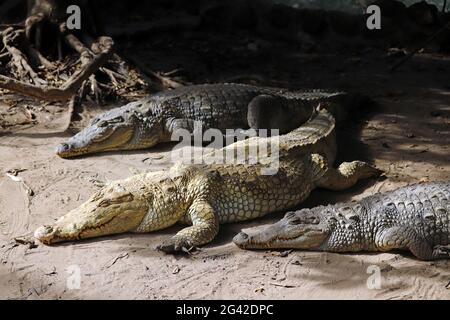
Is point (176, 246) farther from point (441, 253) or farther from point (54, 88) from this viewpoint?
point (54, 88)

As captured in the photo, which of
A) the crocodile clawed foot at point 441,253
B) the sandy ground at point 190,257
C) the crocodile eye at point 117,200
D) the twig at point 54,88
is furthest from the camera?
the twig at point 54,88

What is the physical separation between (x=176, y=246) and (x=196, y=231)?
0.23 metres

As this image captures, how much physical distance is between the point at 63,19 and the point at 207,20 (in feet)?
10.4

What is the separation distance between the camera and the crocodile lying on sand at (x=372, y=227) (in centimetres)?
487

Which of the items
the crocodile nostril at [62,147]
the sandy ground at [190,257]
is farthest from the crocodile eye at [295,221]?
the crocodile nostril at [62,147]

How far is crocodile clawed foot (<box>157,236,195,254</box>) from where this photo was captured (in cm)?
493

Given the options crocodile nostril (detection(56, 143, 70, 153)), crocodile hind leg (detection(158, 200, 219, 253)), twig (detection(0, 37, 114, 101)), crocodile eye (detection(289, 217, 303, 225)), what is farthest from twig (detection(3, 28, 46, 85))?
crocodile eye (detection(289, 217, 303, 225))

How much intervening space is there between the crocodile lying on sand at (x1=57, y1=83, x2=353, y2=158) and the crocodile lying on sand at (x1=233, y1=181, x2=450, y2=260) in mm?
2453

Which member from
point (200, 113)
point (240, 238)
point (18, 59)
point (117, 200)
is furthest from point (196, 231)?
point (18, 59)

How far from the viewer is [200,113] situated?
291 inches

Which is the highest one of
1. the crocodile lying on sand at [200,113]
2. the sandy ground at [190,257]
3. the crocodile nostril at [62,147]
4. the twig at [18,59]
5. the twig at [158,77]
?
the twig at [18,59]

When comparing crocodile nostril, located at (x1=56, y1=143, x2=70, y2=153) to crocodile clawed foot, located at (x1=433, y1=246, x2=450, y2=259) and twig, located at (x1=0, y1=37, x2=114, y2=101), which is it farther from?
crocodile clawed foot, located at (x1=433, y1=246, x2=450, y2=259)

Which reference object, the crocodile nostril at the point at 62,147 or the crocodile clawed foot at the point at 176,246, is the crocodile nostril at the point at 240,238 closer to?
the crocodile clawed foot at the point at 176,246

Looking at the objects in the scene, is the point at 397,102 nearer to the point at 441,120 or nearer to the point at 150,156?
the point at 441,120
